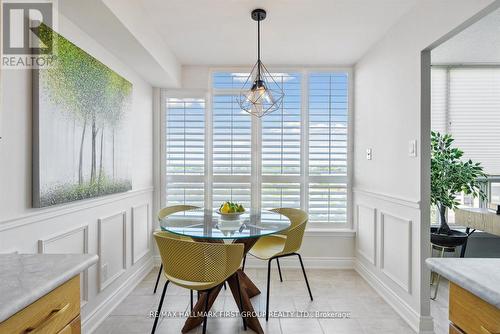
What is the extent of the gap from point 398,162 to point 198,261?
1.91m

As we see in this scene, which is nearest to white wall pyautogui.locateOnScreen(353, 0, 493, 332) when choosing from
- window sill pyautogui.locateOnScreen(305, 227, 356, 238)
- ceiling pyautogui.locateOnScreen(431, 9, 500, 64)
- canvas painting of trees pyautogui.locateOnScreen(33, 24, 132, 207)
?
window sill pyautogui.locateOnScreen(305, 227, 356, 238)

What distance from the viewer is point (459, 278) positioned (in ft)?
3.14

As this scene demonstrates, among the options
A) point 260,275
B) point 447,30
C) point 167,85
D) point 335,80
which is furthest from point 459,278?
point 167,85

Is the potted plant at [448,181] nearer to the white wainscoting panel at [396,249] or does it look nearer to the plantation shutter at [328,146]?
the white wainscoting panel at [396,249]

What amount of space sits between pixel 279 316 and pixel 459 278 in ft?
5.92

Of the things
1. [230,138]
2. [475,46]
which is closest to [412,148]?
[475,46]

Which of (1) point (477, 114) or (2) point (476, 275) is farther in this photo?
(1) point (477, 114)

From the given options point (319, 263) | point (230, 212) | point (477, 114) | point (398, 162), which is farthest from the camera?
point (319, 263)

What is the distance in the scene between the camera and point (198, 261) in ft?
6.14

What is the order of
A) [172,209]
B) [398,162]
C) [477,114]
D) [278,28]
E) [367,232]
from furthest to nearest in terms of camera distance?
[477,114] < [367,232] < [172,209] < [278,28] < [398,162]

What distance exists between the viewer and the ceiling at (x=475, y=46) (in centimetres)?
247

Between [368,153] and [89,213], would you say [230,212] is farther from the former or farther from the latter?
[368,153]

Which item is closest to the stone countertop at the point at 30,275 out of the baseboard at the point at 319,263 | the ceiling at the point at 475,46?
the baseboard at the point at 319,263

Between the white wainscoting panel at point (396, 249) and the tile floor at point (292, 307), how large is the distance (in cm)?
31
